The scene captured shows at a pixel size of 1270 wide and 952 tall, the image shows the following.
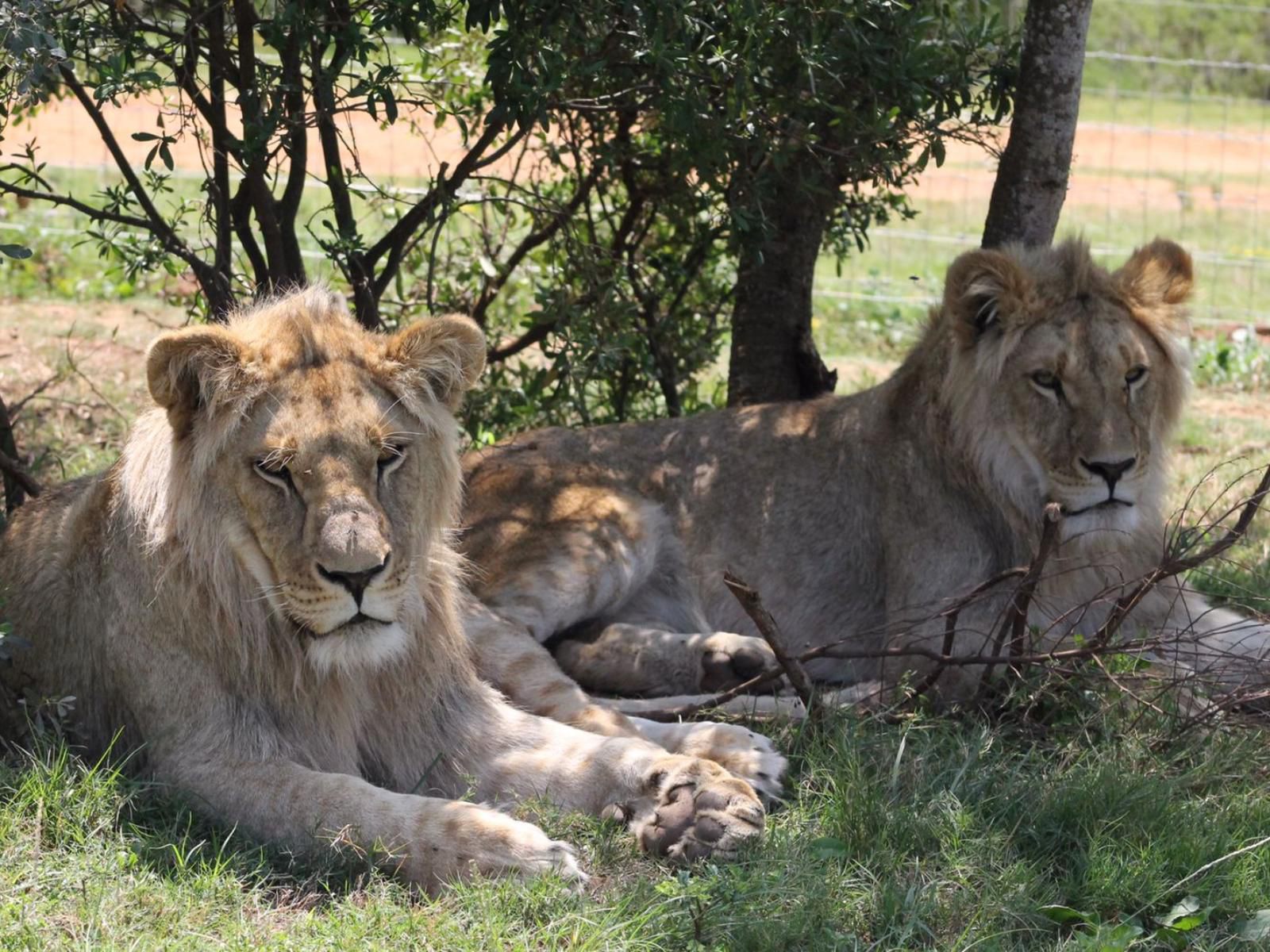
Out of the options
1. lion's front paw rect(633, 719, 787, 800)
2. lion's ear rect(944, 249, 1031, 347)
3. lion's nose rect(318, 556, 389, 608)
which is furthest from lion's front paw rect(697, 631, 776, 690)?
lion's nose rect(318, 556, 389, 608)

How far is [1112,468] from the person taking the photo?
185 inches

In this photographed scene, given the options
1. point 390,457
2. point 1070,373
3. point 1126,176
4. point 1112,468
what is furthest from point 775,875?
point 1126,176

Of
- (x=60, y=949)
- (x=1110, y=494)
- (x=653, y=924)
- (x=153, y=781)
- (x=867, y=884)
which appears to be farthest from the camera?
(x=1110, y=494)

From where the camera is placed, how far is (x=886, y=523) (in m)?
5.33

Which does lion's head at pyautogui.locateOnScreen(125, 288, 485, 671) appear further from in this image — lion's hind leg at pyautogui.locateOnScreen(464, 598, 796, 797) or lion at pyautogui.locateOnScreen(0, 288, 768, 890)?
lion's hind leg at pyautogui.locateOnScreen(464, 598, 796, 797)

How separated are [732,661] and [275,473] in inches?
71.0

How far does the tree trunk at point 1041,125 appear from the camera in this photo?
5520 mm

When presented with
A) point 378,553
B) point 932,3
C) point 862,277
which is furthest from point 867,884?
point 862,277

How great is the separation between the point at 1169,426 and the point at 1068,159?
3.77ft

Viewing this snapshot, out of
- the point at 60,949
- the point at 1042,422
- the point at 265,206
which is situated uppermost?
the point at 265,206

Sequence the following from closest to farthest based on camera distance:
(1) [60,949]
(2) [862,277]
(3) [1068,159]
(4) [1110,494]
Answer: (1) [60,949], (4) [1110,494], (3) [1068,159], (2) [862,277]

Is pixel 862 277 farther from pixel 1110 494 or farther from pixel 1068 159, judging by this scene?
pixel 1110 494

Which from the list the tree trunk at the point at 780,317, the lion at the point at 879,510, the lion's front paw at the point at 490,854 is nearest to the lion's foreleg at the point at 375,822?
the lion's front paw at the point at 490,854

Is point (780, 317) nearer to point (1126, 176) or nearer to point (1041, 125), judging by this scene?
point (1041, 125)
